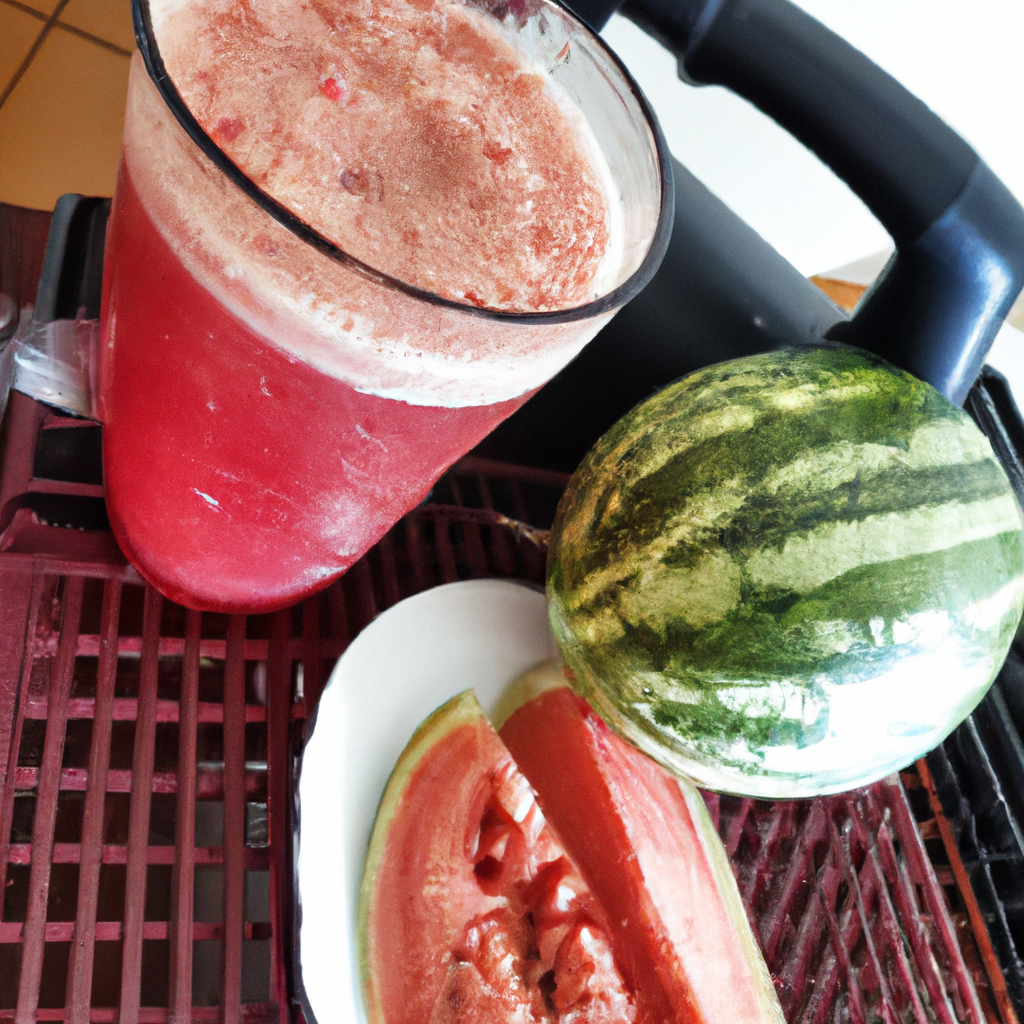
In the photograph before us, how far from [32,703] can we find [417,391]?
296 millimetres

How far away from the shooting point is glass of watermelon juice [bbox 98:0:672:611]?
34cm

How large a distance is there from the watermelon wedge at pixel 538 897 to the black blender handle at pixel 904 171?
33 centimetres

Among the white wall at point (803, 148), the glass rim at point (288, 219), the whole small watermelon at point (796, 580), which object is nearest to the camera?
the glass rim at point (288, 219)

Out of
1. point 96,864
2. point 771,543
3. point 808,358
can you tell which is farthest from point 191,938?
point 808,358

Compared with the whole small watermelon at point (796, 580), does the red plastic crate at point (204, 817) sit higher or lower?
lower

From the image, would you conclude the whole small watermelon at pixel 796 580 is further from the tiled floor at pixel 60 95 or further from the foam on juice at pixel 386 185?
the tiled floor at pixel 60 95

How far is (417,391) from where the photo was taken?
38 centimetres

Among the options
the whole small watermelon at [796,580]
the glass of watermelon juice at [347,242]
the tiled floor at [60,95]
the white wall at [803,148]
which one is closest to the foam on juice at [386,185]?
the glass of watermelon juice at [347,242]

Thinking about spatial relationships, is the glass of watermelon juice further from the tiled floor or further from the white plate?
the tiled floor

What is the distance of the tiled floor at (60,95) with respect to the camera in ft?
3.23

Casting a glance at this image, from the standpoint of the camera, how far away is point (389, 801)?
0.51 meters

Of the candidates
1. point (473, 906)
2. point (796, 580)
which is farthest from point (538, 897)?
point (796, 580)

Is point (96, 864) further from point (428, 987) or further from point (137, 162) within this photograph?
point (137, 162)

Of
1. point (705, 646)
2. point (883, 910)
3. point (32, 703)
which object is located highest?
point (705, 646)
